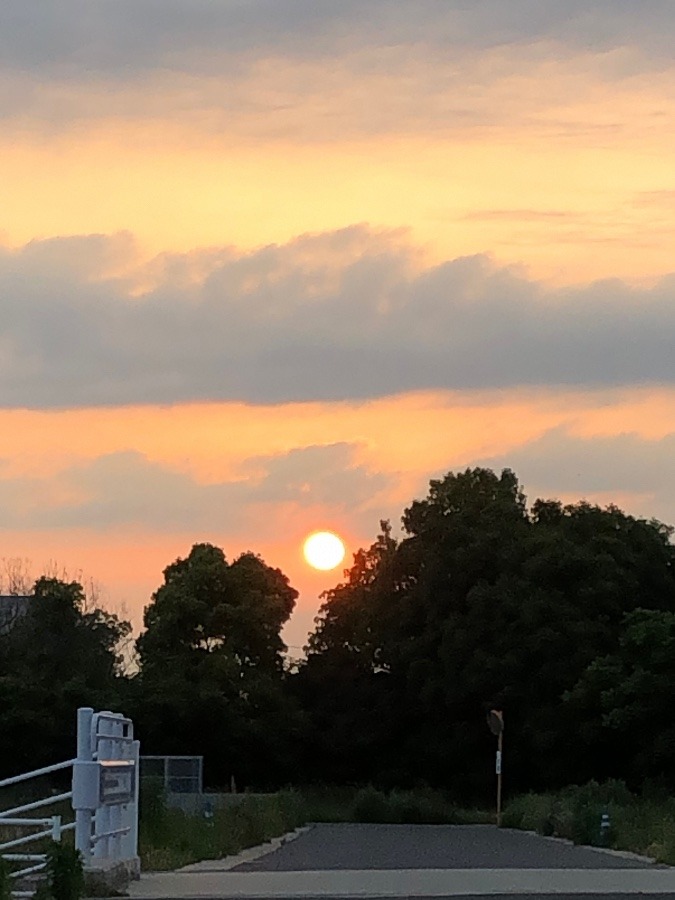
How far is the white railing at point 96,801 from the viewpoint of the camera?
16984 mm

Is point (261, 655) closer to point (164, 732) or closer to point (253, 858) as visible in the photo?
point (164, 732)

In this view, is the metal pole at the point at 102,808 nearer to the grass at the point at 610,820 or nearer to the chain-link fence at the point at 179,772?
the grass at the point at 610,820

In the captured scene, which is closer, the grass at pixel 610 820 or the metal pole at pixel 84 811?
the metal pole at pixel 84 811

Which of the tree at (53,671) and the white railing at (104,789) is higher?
the tree at (53,671)

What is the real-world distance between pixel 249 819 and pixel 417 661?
3499cm

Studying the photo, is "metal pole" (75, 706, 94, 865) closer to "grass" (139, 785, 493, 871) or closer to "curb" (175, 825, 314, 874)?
"curb" (175, 825, 314, 874)

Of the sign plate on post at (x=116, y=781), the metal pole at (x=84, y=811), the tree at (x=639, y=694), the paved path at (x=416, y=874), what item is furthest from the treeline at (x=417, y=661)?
the metal pole at (x=84, y=811)

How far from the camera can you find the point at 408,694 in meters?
67.9

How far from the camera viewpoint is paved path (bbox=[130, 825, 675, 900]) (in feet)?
56.2

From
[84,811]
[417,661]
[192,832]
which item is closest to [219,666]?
[417,661]

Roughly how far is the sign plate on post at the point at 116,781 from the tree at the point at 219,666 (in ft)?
143

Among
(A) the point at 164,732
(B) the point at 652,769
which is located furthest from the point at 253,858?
(A) the point at 164,732

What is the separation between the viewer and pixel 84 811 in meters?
17.5

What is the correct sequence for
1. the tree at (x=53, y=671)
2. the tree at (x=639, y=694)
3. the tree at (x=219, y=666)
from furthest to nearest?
the tree at (x=219, y=666) < the tree at (x=53, y=671) < the tree at (x=639, y=694)
